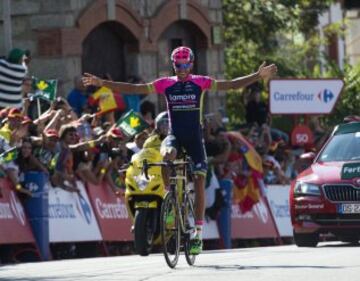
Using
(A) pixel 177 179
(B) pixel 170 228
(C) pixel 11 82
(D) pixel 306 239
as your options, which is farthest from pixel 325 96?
(B) pixel 170 228

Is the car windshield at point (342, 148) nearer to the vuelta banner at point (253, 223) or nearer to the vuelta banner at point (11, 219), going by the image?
the vuelta banner at point (11, 219)

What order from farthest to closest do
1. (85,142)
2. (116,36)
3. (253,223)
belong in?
(116,36) → (253,223) → (85,142)

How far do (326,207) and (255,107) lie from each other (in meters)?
8.63

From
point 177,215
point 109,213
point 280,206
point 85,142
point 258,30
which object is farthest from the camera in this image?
point 258,30

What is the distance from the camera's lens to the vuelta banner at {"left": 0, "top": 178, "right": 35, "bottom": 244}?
20.3m

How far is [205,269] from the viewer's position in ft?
49.1

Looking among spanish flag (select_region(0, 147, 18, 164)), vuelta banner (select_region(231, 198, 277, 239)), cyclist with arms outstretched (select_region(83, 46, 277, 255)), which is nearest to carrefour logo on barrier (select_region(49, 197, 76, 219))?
spanish flag (select_region(0, 147, 18, 164))

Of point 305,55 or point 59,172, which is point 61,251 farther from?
point 305,55

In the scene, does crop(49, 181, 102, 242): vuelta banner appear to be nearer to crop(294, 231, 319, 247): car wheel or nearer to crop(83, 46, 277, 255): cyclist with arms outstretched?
crop(294, 231, 319, 247): car wheel

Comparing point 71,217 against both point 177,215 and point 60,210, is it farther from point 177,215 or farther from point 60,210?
point 177,215

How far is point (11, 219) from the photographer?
20484 millimetres

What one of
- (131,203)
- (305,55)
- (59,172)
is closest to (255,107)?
(59,172)

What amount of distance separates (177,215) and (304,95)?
14.5 m

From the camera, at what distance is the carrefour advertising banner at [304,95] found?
95.8 ft
